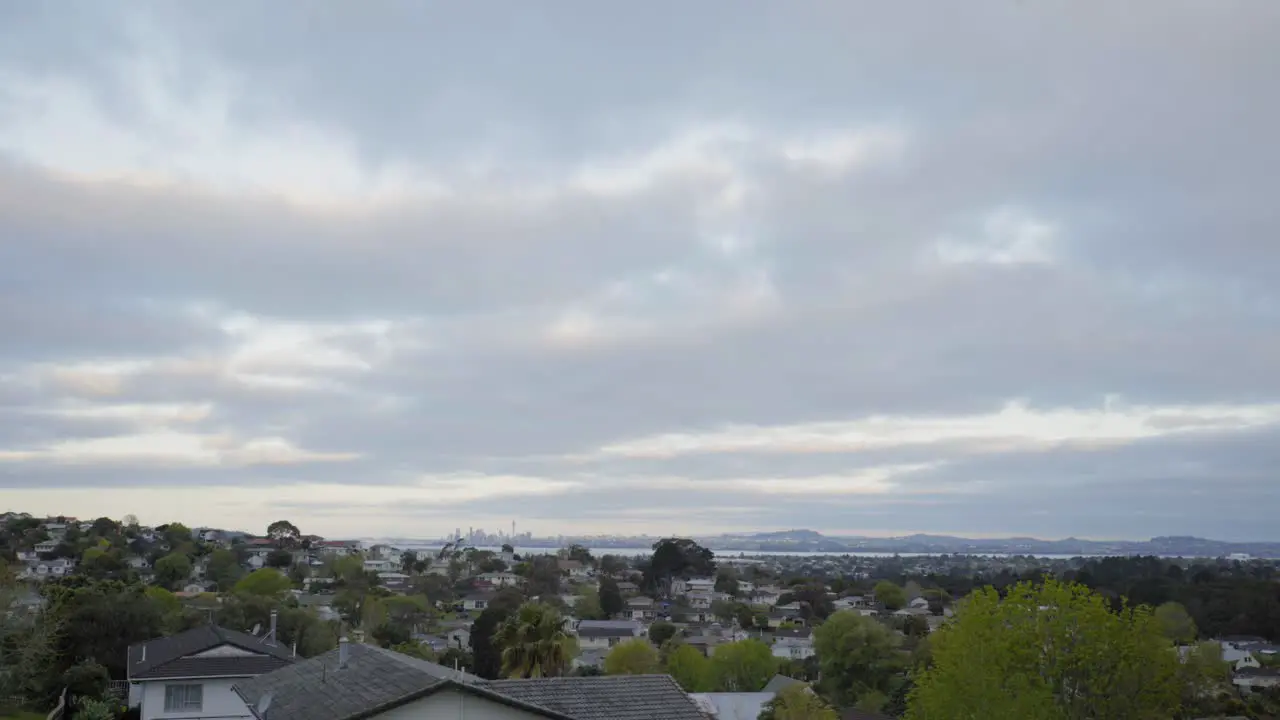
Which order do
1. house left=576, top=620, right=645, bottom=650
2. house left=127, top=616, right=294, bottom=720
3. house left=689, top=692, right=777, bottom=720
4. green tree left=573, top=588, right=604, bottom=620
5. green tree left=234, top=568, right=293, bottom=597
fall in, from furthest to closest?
green tree left=573, top=588, right=604, bottom=620, green tree left=234, top=568, right=293, bottom=597, house left=576, top=620, right=645, bottom=650, house left=689, top=692, right=777, bottom=720, house left=127, top=616, right=294, bottom=720

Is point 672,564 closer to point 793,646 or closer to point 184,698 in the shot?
point 793,646

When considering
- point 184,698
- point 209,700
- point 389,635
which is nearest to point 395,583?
point 389,635

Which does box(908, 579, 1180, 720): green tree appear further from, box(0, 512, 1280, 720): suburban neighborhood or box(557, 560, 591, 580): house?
box(557, 560, 591, 580): house

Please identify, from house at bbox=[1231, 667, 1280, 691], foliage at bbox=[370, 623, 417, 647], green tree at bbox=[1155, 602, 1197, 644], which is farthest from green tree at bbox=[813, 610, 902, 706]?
green tree at bbox=[1155, 602, 1197, 644]

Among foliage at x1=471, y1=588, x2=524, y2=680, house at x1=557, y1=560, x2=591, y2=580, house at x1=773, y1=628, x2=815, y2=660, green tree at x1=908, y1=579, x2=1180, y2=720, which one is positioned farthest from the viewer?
house at x1=557, y1=560, x2=591, y2=580

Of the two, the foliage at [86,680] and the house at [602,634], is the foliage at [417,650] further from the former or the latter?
the house at [602,634]
